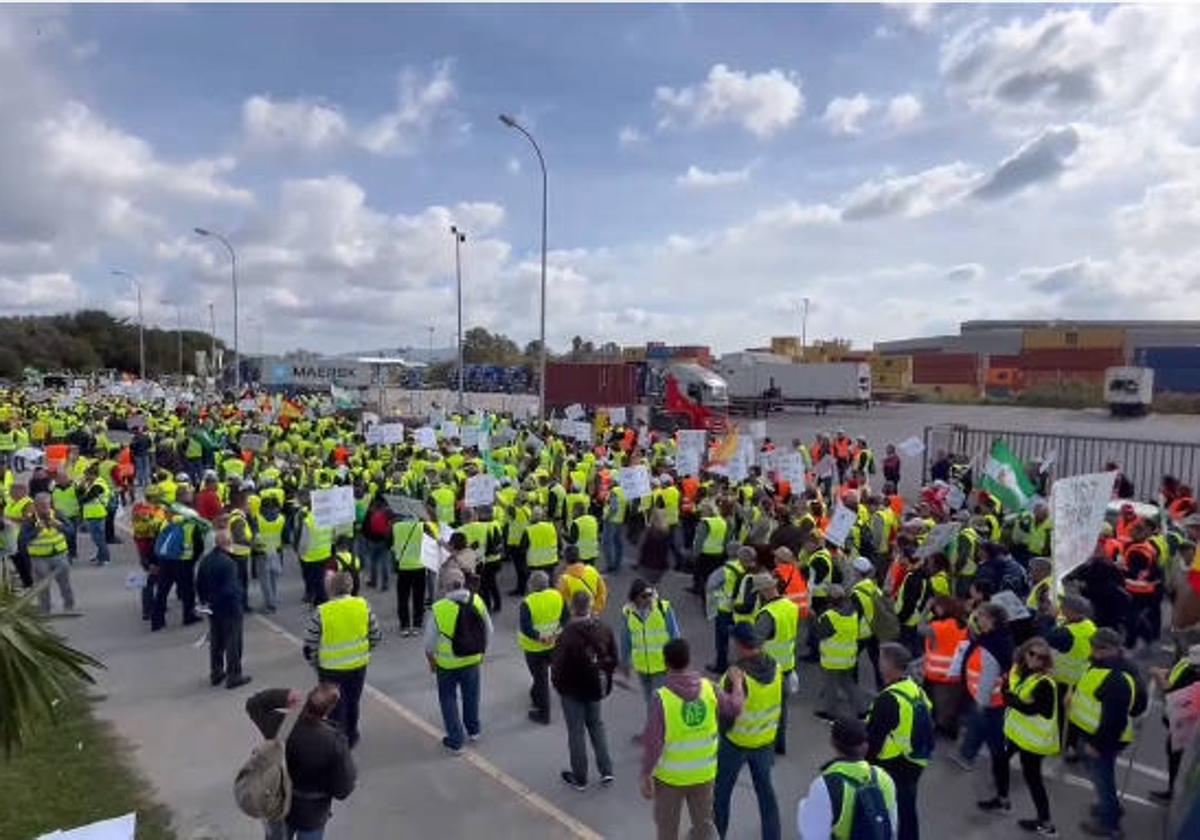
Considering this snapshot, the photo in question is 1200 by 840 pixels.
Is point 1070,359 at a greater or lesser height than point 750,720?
greater

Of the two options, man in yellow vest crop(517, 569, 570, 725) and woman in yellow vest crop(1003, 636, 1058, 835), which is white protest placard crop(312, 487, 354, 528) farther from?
woman in yellow vest crop(1003, 636, 1058, 835)

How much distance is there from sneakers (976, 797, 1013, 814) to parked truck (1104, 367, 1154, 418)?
1890 inches

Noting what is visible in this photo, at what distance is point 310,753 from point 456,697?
2563 mm

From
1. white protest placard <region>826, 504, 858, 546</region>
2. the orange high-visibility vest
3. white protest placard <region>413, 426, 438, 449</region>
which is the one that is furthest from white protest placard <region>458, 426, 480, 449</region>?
the orange high-visibility vest

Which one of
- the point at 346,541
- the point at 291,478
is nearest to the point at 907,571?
the point at 346,541

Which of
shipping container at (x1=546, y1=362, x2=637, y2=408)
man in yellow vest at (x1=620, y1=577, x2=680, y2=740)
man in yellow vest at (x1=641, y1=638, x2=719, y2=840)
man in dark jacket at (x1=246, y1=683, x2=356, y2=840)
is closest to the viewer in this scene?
man in dark jacket at (x1=246, y1=683, x2=356, y2=840)

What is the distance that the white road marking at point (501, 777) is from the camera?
6.35 metres

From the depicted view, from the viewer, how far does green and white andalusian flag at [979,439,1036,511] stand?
12.3 meters

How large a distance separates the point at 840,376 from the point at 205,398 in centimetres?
3492

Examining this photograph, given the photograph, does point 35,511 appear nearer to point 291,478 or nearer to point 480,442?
point 291,478

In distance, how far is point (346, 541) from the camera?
1295 centimetres

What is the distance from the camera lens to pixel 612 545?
14.1 m

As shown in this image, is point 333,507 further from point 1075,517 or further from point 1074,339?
point 1074,339

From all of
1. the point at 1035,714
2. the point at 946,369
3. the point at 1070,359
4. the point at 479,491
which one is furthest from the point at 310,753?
the point at 1070,359
